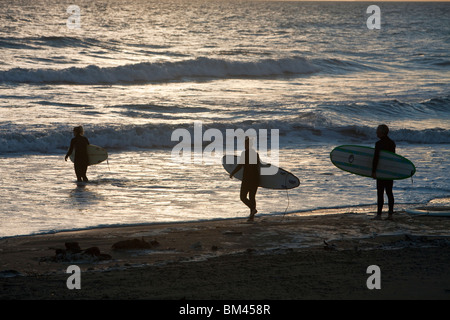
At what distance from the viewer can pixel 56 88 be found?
2448cm

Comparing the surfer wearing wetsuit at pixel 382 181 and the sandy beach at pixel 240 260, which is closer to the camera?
the sandy beach at pixel 240 260

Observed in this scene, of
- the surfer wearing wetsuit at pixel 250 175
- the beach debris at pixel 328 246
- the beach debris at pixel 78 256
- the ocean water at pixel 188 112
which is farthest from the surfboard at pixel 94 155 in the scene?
the beach debris at pixel 328 246

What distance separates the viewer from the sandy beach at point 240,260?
5379 millimetres

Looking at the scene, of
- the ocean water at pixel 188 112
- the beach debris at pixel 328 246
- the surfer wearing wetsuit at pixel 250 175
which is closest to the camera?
the beach debris at pixel 328 246

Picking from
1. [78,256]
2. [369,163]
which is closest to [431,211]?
[369,163]

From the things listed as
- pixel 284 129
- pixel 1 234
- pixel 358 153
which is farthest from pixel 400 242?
pixel 284 129

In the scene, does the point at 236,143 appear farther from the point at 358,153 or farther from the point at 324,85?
the point at 324,85

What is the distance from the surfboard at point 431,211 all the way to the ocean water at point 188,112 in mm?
634

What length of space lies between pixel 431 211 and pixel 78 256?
216 inches

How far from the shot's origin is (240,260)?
652cm

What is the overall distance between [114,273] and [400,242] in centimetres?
348

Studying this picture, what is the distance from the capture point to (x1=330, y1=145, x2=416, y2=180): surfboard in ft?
30.5

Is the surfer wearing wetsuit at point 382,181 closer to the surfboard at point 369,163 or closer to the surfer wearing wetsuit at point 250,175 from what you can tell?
the surfboard at point 369,163

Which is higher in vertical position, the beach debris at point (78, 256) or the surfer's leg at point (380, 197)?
the surfer's leg at point (380, 197)
